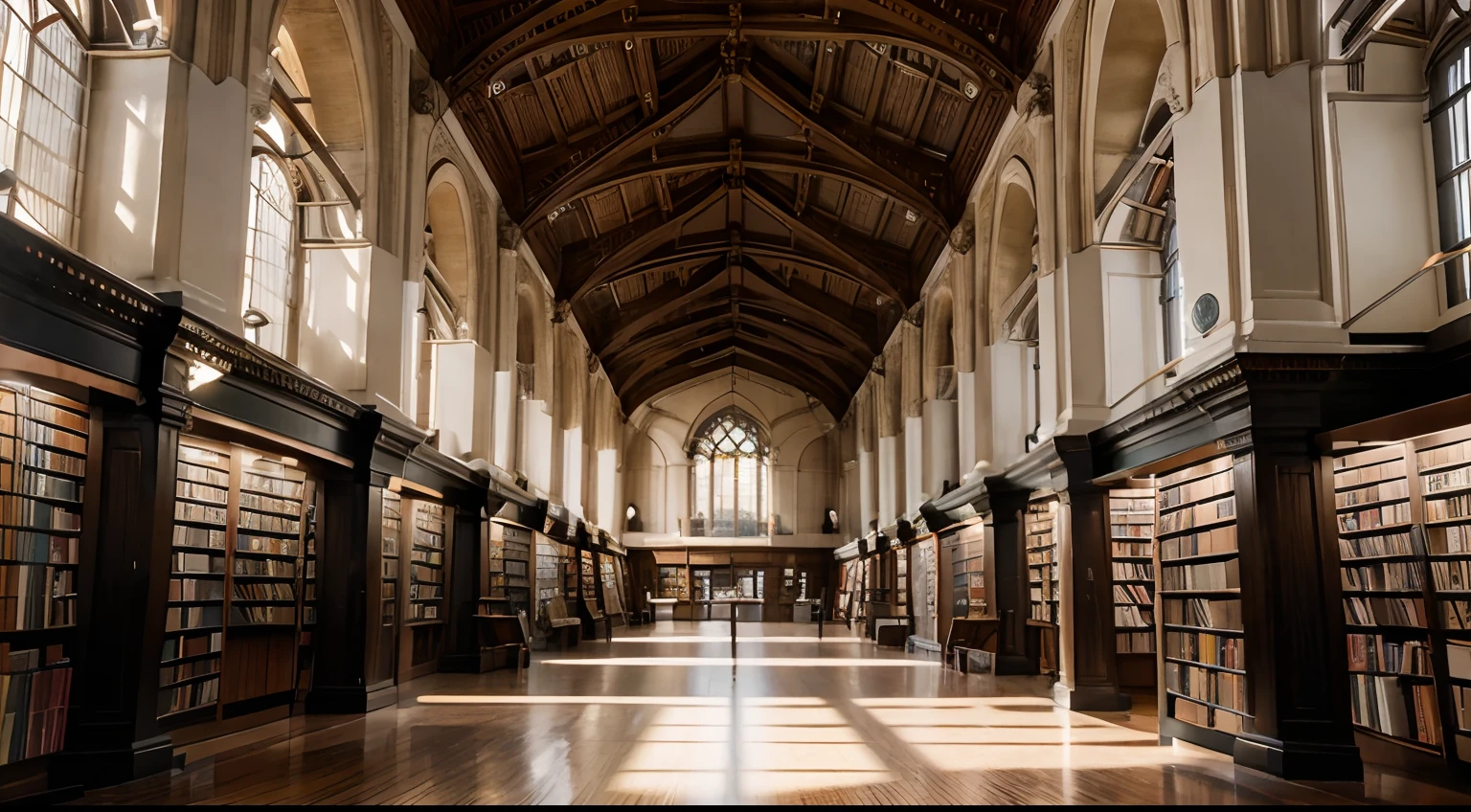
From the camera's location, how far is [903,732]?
7.84 metres

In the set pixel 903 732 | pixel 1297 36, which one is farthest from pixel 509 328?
pixel 1297 36

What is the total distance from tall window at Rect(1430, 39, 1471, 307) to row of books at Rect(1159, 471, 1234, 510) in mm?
1636

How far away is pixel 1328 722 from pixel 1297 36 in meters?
4.09

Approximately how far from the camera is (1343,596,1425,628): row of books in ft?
20.5

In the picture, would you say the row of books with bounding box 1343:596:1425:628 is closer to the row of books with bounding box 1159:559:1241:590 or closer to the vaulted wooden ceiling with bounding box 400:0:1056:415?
the row of books with bounding box 1159:559:1241:590

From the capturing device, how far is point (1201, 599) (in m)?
7.47

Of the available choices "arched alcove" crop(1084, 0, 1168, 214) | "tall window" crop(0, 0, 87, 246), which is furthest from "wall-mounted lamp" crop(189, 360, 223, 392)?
"arched alcove" crop(1084, 0, 1168, 214)

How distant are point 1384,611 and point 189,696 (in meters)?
7.39

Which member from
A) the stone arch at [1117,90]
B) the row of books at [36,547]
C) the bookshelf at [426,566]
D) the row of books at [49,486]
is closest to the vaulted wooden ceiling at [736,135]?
the stone arch at [1117,90]

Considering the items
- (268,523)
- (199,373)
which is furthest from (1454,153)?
(268,523)

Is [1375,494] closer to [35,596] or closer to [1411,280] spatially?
[1411,280]

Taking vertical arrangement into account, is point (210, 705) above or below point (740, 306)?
below

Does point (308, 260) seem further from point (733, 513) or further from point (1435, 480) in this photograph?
point (733, 513)

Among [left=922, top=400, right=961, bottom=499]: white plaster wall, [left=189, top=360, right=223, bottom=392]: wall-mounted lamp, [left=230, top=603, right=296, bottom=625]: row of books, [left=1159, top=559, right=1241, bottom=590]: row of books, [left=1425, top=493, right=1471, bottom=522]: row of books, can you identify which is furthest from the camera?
[left=922, top=400, right=961, bottom=499]: white plaster wall
